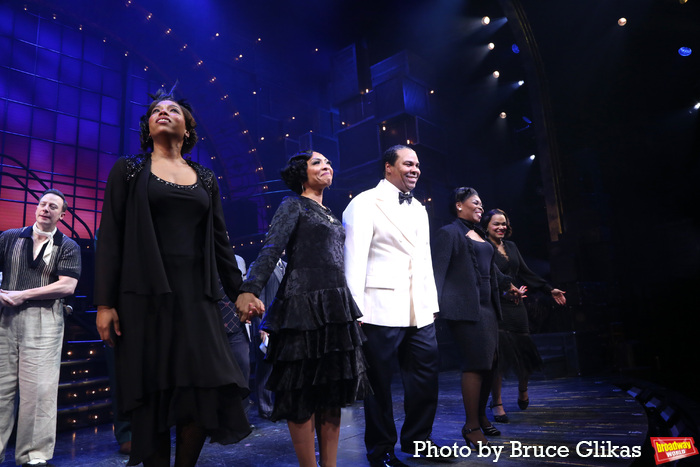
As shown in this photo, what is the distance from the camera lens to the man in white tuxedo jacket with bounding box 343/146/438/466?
8.79 ft

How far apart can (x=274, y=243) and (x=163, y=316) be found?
2.53 feet

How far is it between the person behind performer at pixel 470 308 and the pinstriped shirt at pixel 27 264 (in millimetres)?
2898

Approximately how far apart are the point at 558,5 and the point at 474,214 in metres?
7.07

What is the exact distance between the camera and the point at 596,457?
2.50 meters

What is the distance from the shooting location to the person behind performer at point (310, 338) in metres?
2.14

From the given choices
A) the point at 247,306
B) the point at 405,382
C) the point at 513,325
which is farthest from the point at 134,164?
the point at 513,325

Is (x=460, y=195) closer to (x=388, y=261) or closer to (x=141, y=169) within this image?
(x=388, y=261)

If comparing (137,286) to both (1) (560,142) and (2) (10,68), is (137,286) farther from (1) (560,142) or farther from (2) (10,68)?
(2) (10,68)

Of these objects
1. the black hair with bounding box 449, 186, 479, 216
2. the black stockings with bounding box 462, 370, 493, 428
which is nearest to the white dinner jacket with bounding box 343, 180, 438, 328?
the black stockings with bounding box 462, 370, 493, 428

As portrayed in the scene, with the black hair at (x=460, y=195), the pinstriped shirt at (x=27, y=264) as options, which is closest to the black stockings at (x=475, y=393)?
the black hair at (x=460, y=195)

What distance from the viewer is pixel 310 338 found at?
2176 millimetres

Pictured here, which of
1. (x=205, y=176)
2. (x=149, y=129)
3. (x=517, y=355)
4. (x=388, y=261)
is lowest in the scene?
(x=517, y=355)

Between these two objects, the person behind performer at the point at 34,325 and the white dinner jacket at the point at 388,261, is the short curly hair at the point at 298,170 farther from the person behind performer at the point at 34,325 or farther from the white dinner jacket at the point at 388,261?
the person behind performer at the point at 34,325

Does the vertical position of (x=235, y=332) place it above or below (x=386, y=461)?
above
